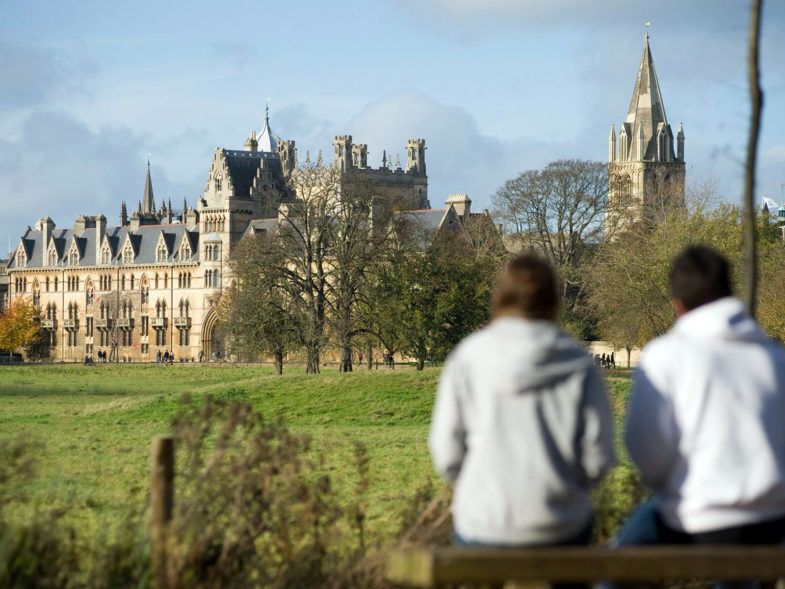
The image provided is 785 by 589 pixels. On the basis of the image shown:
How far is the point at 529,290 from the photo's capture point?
4988 millimetres

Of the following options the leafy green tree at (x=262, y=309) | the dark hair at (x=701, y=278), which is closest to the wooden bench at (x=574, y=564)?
the dark hair at (x=701, y=278)

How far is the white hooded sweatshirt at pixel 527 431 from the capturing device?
4.91 metres

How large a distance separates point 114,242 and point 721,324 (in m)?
120

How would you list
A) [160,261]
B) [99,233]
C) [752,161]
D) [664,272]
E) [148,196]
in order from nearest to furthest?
[752,161]
[664,272]
[160,261]
[99,233]
[148,196]

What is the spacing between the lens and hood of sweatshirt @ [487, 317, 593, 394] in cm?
491

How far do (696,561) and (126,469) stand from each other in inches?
482

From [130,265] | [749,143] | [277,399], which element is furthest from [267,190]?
[749,143]

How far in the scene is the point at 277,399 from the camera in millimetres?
32062

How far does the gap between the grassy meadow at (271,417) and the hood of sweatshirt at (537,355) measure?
11.1 feet

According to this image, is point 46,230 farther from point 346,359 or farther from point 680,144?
point 346,359

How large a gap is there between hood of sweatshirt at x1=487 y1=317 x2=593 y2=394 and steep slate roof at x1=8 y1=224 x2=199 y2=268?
107545mm

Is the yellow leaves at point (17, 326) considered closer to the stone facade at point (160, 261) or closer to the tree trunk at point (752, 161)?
the stone facade at point (160, 261)

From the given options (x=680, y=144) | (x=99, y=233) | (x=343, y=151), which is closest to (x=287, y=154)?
(x=343, y=151)

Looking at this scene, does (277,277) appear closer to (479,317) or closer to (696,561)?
(479,317)
